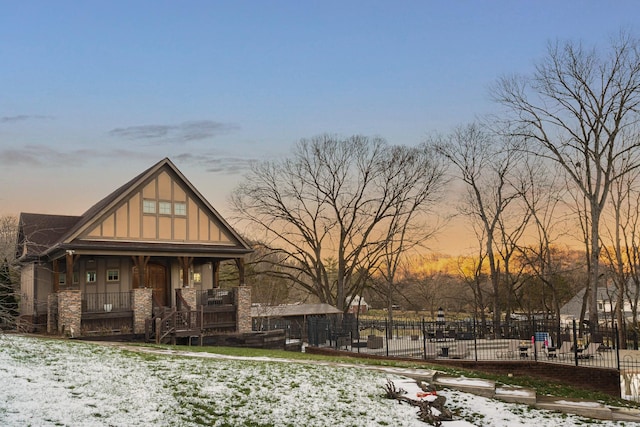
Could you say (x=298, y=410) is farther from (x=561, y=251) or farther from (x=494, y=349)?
(x=561, y=251)

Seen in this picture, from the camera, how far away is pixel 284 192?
48.7 m

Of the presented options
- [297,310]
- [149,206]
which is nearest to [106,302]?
[149,206]

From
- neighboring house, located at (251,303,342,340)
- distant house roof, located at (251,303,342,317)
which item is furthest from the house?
distant house roof, located at (251,303,342,317)

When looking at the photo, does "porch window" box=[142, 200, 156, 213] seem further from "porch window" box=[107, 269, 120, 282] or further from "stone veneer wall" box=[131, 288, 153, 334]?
"stone veneer wall" box=[131, 288, 153, 334]

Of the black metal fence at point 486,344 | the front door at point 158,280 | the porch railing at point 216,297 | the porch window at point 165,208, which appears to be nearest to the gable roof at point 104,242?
the porch window at point 165,208

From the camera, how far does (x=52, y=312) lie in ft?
90.4

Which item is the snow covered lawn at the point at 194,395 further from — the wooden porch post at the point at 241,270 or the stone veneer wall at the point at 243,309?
the wooden porch post at the point at 241,270

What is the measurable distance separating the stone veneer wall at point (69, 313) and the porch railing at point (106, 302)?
0.93 m

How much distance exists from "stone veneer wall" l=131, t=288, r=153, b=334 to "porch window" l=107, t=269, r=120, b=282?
3246mm

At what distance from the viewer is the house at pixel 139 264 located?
27094 mm

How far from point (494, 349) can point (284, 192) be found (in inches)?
924

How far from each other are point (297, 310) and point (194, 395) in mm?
28417

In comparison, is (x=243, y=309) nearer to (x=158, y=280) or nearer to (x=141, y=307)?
(x=158, y=280)

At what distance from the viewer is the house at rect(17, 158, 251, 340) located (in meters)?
27.1
